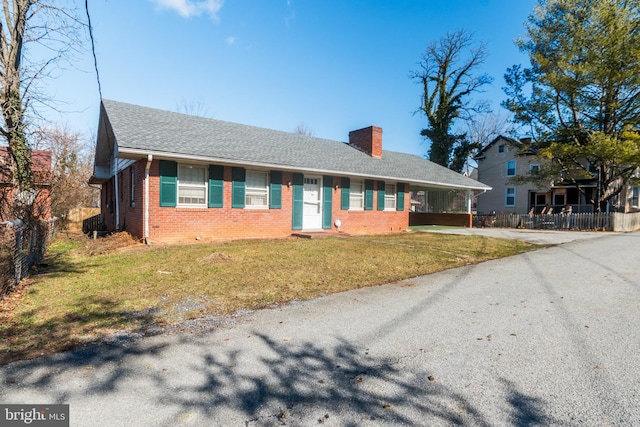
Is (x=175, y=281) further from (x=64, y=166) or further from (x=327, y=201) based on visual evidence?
(x=64, y=166)

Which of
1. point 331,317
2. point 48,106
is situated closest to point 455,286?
point 331,317

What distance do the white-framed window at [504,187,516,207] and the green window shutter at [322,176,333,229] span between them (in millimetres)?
23207

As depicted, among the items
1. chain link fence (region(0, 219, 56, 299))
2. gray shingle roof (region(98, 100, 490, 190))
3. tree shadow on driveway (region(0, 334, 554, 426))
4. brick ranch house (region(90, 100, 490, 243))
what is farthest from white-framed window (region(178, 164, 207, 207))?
tree shadow on driveway (region(0, 334, 554, 426))

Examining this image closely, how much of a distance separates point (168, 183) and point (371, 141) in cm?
1167

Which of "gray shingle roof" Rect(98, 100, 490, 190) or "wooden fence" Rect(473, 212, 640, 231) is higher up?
"gray shingle roof" Rect(98, 100, 490, 190)

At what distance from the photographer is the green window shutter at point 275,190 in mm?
12906

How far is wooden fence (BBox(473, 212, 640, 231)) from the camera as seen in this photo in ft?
65.8

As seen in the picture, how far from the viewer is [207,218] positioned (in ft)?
37.7

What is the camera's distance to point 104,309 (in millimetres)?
4457

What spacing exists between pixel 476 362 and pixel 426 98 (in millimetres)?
33498

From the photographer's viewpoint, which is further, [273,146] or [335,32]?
[335,32]

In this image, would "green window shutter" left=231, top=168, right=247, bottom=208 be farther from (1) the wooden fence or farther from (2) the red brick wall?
(1) the wooden fence

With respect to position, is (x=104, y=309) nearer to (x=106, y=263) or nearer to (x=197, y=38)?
(x=106, y=263)
